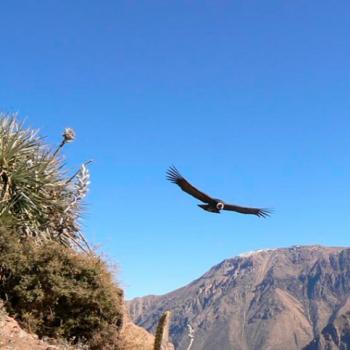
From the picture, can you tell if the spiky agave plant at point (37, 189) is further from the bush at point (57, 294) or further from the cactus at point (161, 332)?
the cactus at point (161, 332)

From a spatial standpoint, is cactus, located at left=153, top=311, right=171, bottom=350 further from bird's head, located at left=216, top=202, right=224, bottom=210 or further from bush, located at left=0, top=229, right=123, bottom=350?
bird's head, located at left=216, top=202, right=224, bottom=210

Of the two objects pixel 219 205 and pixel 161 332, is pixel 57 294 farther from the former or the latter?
pixel 219 205

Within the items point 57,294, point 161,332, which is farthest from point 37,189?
point 161,332

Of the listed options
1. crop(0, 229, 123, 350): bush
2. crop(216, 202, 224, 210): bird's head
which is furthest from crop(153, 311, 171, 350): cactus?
crop(216, 202, 224, 210): bird's head

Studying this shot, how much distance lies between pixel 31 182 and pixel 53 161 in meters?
1.15

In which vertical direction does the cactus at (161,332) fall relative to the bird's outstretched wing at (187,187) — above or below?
below

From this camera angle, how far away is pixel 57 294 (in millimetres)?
A: 11781

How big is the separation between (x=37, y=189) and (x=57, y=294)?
3.99 m

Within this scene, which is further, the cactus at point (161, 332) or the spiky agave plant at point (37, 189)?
the spiky agave plant at point (37, 189)

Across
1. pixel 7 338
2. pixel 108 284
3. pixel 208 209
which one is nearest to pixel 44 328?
pixel 108 284

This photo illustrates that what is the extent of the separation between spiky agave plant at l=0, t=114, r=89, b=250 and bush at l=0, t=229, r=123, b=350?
161cm

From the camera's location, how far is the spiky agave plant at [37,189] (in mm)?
14242

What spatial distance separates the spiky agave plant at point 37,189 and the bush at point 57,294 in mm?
1606

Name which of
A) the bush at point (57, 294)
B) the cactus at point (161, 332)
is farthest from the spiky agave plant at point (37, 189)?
the cactus at point (161, 332)
